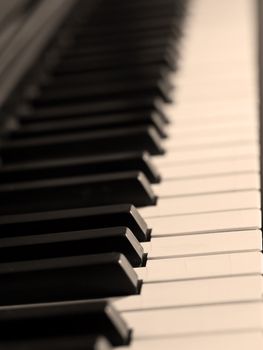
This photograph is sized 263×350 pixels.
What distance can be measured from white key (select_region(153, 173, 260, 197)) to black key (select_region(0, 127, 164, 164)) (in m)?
0.16

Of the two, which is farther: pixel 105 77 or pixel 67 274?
pixel 105 77

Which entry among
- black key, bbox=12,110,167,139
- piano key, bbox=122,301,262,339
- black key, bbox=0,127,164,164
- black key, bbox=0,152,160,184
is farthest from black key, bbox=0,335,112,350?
black key, bbox=12,110,167,139

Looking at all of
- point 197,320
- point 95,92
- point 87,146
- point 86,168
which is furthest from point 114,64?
point 197,320

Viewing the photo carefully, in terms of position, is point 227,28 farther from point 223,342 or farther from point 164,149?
point 223,342

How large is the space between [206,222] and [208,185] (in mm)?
139

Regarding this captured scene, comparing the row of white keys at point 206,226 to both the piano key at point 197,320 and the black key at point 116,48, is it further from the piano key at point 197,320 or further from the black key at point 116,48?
the black key at point 116,48

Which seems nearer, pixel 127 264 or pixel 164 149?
pixel 127 264

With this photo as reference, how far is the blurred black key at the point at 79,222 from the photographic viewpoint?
1043mm

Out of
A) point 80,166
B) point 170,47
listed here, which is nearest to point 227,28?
point 170,47

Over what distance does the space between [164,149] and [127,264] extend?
0.50m

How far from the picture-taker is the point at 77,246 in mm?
974

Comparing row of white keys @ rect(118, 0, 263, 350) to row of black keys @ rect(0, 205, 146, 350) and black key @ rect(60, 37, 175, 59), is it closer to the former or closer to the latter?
row of black keys @ rect(0, 205, 146, 350)

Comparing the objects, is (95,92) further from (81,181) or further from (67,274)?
(67,274)

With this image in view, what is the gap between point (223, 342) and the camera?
80 cm
